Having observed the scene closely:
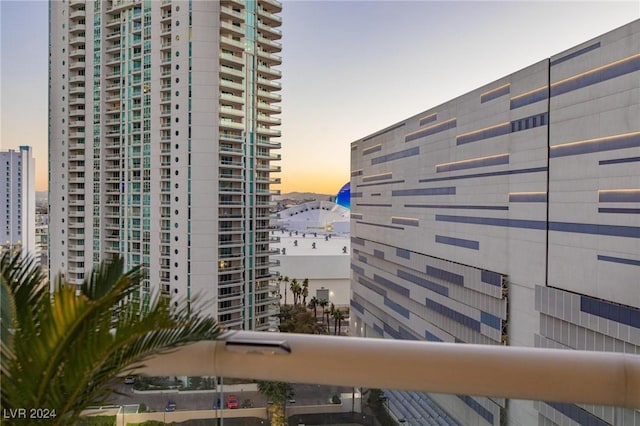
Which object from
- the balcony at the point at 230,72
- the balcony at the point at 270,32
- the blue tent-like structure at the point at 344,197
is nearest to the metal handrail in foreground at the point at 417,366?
the balcony at the point at 230,72

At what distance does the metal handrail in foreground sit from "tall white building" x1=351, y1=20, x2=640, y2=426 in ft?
17.2

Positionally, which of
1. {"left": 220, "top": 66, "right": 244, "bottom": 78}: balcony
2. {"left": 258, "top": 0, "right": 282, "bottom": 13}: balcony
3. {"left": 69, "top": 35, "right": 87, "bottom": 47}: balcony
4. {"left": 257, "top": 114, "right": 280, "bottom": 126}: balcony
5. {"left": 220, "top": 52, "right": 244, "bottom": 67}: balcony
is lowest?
{"left": 257, "top": 114, "right": 280, "bottom": 126}: balcony

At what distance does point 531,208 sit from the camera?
896cm

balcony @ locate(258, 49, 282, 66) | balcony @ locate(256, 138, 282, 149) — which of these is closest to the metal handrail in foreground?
balcony @ locate(256, 138, 282, 149)

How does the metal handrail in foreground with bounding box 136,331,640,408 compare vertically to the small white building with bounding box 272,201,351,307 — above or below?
above

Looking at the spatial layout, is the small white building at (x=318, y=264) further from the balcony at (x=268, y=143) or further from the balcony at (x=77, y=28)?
the balcony at (x=77, y=28)

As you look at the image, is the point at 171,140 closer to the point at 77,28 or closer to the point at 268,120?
the point at 268,120

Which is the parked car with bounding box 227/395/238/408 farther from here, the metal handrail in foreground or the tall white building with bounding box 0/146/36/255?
the tall white building with bounding box 0/146/36/255

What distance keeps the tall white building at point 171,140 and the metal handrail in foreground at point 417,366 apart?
12.9 m

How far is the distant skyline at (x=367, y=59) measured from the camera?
11.3 metres

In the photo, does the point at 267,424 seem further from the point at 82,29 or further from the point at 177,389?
the point at 82,29

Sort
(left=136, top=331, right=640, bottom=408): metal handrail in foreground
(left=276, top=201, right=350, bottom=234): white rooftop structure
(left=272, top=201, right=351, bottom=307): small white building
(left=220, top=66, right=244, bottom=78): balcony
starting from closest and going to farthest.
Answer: (left=136, top=331, right=640, bottom=408): metal handrail in foreground → (left=220, top=66, right=244, bottom=78): balcony → (left=272, top=201, right=351, bottom=307): small white building → (left=276, top=201, right=350, bottom=234): white rooftop structure

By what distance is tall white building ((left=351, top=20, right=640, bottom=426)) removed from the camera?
702cm

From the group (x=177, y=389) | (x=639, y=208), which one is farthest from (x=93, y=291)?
(x=639, y=208)
